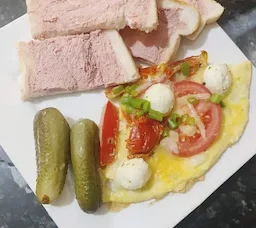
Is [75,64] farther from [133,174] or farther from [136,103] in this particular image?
[133,174]

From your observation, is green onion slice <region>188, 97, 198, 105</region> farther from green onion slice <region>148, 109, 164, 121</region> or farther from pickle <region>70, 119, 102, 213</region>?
pickle <region>70, 119, 102, 213</region>

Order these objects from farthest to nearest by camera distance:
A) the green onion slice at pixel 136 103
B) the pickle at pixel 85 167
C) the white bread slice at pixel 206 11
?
the white bread slice at pixel 206 11, the green onion slice at pixel 136 103, the pickle at pixel 85 167

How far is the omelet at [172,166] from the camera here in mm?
Answer: 1964

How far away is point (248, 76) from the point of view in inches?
82.2

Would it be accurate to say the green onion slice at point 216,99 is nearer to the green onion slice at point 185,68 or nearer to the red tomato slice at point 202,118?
the red tomato slice at point 202,118

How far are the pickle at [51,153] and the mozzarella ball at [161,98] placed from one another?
30cm

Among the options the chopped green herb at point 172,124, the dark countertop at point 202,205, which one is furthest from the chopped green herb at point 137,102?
the dark countertop at point 202,205

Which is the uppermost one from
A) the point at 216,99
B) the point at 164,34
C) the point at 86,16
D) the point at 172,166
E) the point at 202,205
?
the point at 86,16

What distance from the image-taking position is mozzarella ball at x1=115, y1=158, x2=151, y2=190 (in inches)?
75.2

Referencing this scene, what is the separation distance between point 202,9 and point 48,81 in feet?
2.03

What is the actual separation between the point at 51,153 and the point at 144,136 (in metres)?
0.31

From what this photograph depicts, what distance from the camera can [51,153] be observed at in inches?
74.8

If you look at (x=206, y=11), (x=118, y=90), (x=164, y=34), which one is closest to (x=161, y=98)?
(x=118, y=90)

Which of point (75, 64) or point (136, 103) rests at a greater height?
point (75, 64)
